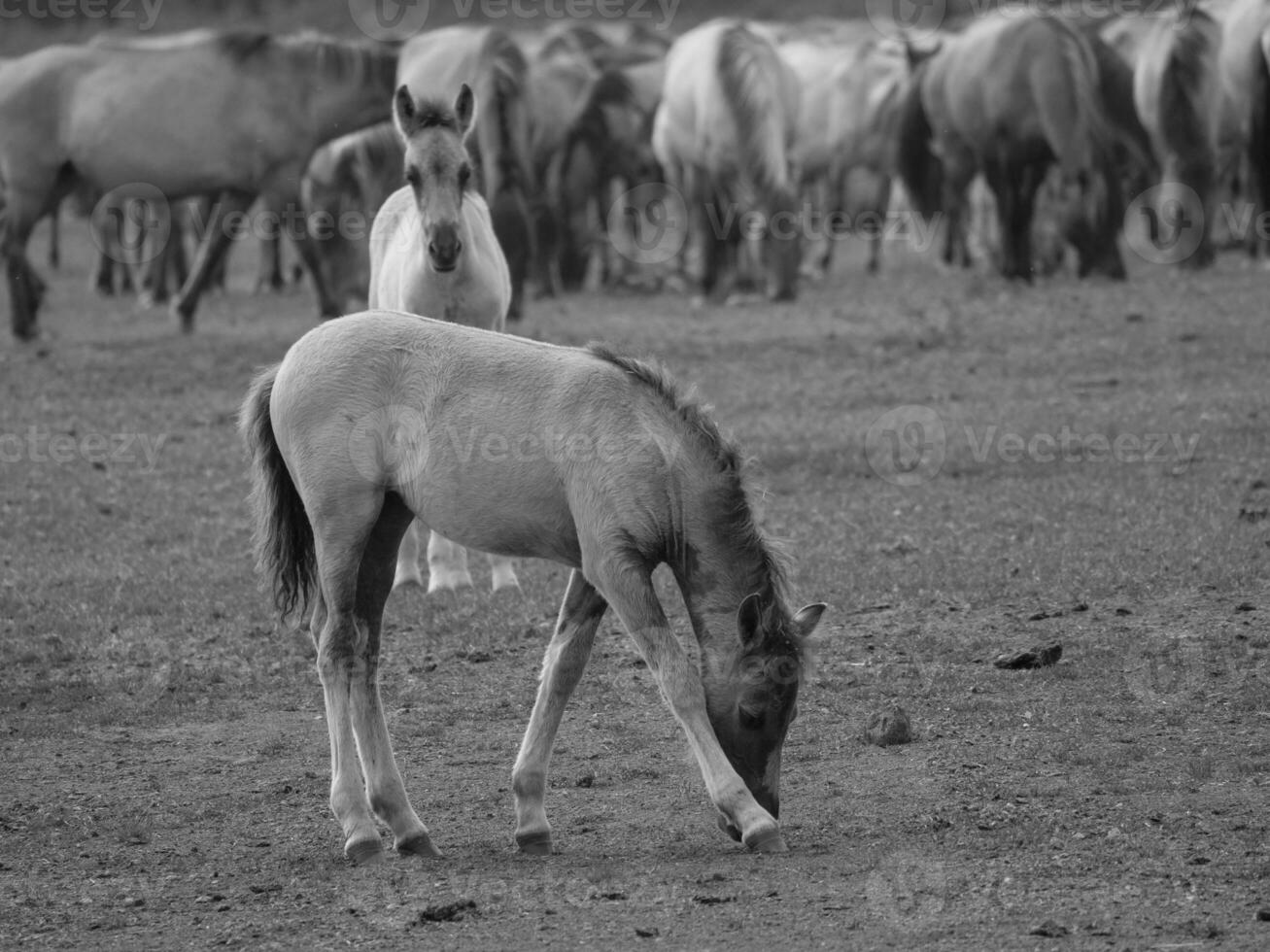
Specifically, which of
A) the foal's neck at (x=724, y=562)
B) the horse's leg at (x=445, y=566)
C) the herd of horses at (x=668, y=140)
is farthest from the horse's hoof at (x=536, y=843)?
the herd of horses at (x=668, y=140)

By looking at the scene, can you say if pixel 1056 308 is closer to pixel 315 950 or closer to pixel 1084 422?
pixel 1084 422

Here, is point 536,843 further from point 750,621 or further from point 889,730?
point 889,730

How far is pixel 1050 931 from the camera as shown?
184 inches

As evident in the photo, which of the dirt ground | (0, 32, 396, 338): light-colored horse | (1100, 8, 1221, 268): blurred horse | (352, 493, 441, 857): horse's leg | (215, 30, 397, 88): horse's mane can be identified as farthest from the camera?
(1100, 8, 1221, 268): blurred horse

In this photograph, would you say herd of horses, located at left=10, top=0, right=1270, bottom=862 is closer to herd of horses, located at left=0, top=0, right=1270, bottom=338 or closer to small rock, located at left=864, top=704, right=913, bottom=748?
herd of horses, located at left=0, top=0, right=1270, bottom=338

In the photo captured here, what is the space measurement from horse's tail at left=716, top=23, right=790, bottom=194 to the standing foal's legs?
1389cm

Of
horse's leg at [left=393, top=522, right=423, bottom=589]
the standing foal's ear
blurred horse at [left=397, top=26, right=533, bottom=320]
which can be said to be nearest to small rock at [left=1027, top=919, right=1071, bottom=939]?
horse's leg at [left=393, top=522, right=423, bottom=589]

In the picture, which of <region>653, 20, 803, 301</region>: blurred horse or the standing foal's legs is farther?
<region>653, 20, 803, 301</region>: blurred horse

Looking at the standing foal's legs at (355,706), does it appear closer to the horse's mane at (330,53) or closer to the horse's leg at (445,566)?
the horse's leg at (445,566)

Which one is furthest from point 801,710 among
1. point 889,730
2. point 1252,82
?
point 1252,82

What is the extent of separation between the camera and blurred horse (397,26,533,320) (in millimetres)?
16016

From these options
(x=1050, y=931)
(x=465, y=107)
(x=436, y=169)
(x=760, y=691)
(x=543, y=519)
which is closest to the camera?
(x=1050, y=931)

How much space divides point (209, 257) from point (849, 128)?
12.4 meters

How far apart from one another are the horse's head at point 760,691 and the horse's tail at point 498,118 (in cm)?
1101
